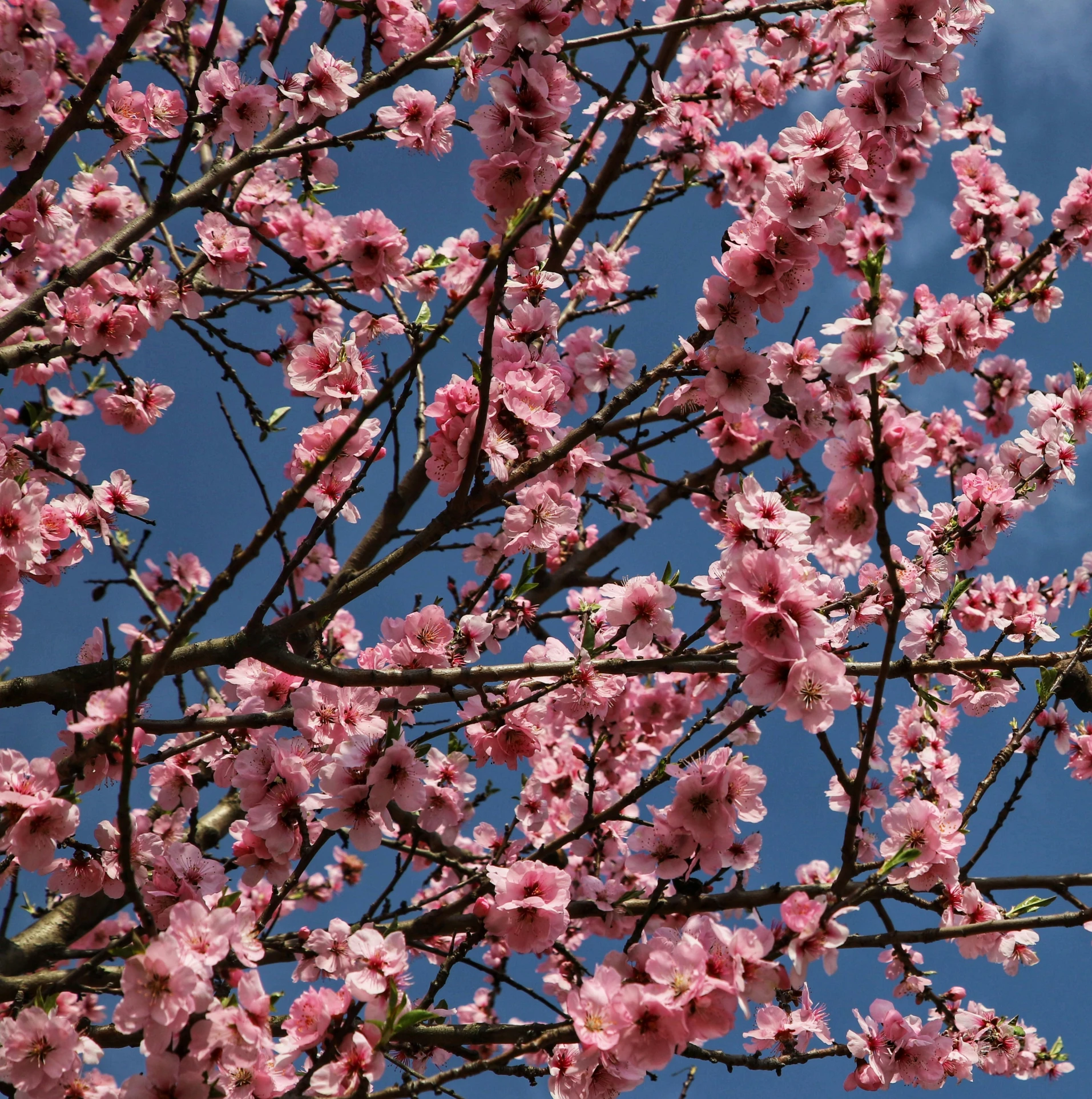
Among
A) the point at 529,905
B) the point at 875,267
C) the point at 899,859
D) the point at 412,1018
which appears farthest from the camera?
the point at 529,905

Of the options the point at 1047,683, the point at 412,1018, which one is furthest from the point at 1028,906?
the point at 412,1018

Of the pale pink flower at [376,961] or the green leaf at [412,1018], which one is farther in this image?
the pale pink flower at [376,961]

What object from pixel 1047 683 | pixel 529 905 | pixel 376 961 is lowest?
pixel 376 961

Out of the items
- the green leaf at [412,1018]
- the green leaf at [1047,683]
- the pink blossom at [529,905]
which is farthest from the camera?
the green leaf at [1047,683]

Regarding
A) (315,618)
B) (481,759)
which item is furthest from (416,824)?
(315,618)

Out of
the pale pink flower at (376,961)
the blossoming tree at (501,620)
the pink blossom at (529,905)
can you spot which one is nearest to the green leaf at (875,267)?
the blossoming tree at (501,620)

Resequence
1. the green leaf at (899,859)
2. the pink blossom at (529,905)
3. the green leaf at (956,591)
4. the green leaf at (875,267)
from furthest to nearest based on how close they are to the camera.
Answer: the green leaf at (956,591) < the pink blossom at (529,905) < the green leaf at (899,859) < the green leaf at (875,267)

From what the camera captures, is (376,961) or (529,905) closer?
(376,961)

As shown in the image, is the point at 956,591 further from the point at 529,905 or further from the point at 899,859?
the point at 529,905

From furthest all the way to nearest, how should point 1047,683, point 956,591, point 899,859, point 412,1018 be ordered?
point 956,591, point 1047,683, point 899,859, point 412,1018

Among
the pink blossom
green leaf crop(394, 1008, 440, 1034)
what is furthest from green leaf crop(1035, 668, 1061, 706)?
green leaf crop(394, 1008, 440, 1034)

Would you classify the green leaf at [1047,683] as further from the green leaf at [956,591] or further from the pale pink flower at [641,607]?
the pale pink flower at [641,607]

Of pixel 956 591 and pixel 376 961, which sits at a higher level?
pixel 956 591

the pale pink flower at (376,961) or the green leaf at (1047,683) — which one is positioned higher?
the green leaf at (1047,683)
